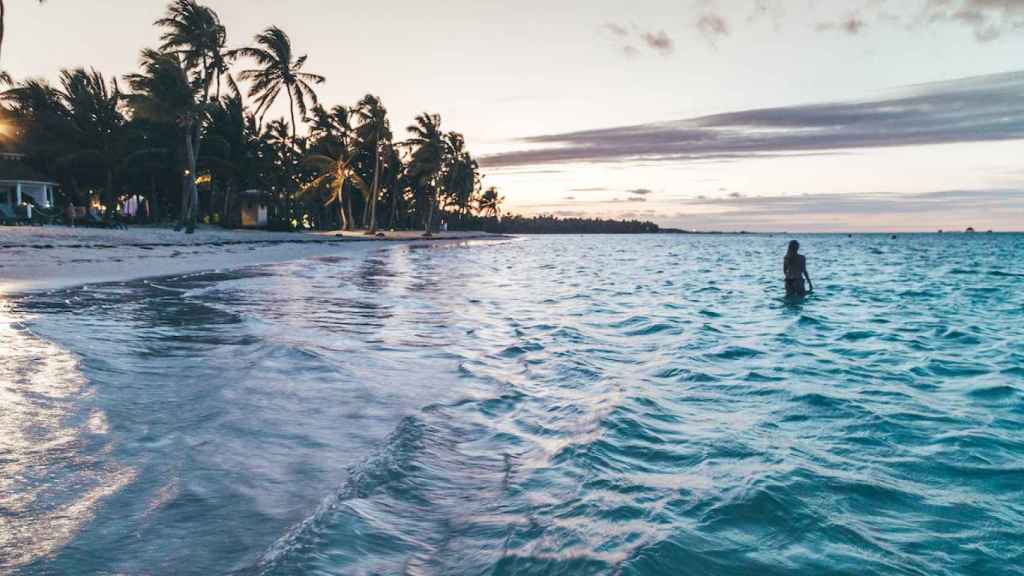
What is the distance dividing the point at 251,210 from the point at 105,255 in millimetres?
35177

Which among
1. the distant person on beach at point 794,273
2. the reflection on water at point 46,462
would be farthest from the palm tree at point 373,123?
the reflection on water at point 46,462

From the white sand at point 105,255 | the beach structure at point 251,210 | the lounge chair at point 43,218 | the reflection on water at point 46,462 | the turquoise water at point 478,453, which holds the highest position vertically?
the beach structure at point 251,210

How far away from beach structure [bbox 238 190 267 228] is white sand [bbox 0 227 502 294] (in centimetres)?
1974

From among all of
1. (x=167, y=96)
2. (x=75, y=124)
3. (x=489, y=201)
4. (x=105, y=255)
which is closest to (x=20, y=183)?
(x=75, y=124)

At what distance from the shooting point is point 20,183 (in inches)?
1444

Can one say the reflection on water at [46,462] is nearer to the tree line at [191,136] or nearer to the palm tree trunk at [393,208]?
the tree line at [191,136]

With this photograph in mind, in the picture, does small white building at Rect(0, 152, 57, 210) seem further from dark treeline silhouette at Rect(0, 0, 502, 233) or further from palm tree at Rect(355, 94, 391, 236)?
palm tree at Rect(355, 94, 391, 236)

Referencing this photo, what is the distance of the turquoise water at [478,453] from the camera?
9.21 feet

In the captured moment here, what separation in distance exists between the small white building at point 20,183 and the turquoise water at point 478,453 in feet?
117

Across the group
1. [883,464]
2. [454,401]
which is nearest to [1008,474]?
[883,464]

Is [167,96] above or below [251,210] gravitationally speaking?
above

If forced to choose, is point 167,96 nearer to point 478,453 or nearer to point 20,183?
point 20,183

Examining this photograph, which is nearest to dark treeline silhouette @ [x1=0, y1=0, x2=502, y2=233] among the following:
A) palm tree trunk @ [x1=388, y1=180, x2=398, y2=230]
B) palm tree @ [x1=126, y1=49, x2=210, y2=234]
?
palm tree @ [x1=126, y1=49, x2=210, y2=234]

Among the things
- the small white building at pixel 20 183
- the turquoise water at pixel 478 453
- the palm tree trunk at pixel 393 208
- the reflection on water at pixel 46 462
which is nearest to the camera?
the reflection on water at pixel 46 462
